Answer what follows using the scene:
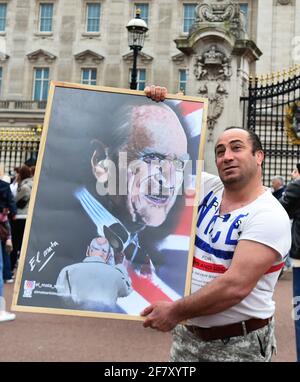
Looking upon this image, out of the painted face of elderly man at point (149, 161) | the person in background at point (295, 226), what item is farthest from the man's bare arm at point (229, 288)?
the person in background at point (295, 226)

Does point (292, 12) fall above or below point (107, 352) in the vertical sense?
above

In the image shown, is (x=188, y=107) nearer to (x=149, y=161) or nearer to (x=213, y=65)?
(x=149, y=161)

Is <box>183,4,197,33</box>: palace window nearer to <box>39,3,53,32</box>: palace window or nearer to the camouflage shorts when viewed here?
<box>39,3,53,32</box>: palace window

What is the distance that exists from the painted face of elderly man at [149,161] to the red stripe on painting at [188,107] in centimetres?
6

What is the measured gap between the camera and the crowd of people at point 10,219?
7410 millimetres

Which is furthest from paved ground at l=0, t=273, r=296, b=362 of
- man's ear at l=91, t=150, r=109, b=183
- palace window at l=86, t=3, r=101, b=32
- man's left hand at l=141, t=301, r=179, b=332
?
palace window at l=86, t=3, r=101, b=32

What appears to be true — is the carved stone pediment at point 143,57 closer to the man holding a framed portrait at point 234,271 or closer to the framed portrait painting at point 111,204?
the framed portrait painting at point 111,204

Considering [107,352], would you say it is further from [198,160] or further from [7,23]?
[7,23]

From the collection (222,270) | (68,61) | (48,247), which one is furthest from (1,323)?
(68,61)

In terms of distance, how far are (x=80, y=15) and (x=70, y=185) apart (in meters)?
37.5

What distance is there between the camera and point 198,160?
9.49 feet

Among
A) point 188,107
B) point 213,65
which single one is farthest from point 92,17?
point 188,107

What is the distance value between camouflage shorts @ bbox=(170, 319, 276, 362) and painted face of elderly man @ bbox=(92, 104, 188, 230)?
0.62 m

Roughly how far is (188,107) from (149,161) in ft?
1.23
